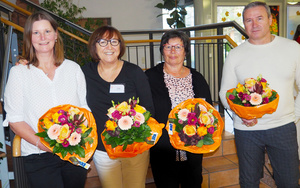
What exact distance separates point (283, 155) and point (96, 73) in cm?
145

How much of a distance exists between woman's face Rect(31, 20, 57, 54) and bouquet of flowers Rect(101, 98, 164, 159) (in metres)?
0.57

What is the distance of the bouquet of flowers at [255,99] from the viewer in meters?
1.88

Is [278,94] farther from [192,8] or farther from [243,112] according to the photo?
[192,8]

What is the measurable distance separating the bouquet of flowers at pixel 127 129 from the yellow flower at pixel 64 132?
236 mm

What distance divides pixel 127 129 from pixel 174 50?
31.3 inches

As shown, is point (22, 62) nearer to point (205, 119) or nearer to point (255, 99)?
point (205, 119)

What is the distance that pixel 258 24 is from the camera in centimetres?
203

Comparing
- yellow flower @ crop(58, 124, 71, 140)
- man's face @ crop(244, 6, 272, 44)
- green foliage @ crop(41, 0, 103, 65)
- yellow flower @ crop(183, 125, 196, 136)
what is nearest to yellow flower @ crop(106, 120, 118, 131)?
yellow flower @ crop(58, 124, 71, 140)

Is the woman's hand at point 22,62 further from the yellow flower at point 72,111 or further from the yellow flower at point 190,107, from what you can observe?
the yellow flower at point 190,107

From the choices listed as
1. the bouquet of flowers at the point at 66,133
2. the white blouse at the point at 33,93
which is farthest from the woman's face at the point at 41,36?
the bouquet of flowers at the point at 66,133

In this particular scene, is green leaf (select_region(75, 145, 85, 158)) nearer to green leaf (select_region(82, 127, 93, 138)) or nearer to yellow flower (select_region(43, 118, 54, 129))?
green leaf (select_region(82, 127, 93, 138))

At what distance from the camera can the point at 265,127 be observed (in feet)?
6.69

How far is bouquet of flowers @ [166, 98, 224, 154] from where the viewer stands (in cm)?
184

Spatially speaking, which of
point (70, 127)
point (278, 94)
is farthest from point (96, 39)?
point (278, 94)
